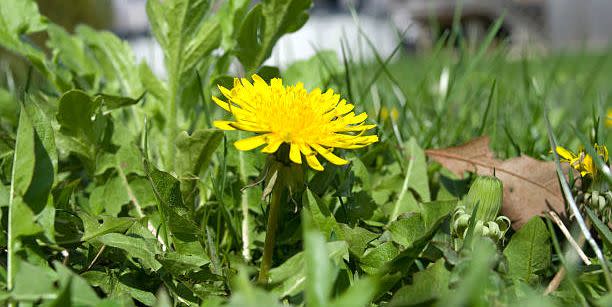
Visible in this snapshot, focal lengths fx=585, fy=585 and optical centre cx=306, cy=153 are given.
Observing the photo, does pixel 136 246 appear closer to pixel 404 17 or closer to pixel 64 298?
pixel 64 298

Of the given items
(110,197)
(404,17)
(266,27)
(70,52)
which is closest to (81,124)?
(110,197)

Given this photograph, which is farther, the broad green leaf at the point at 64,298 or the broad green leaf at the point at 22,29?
the broad green leaf at the point at 22,29

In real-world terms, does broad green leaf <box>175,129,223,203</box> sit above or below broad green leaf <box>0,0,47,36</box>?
below

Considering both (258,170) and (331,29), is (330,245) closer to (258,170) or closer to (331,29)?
(258,170)

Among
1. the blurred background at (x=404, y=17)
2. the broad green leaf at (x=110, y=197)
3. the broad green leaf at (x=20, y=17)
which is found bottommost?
the blurred background at (x=404, y=17)

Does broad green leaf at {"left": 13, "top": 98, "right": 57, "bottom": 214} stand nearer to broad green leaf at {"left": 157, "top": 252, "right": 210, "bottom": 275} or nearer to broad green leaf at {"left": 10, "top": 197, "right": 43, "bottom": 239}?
broad green leaf at {"left": 10, "top": 197, "right": 43, "bottom": 239}

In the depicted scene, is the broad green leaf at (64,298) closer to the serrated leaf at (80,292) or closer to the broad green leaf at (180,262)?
the serrated leaf at (80,292)

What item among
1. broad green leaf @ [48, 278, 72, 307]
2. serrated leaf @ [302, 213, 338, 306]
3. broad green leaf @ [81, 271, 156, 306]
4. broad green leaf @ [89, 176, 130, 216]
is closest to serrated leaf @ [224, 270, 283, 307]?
serrated leaf @ [302, 213, 338, 306]

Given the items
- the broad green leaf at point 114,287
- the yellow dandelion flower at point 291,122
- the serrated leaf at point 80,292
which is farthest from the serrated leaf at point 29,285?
the yellow dandelion flower at point 291,122
